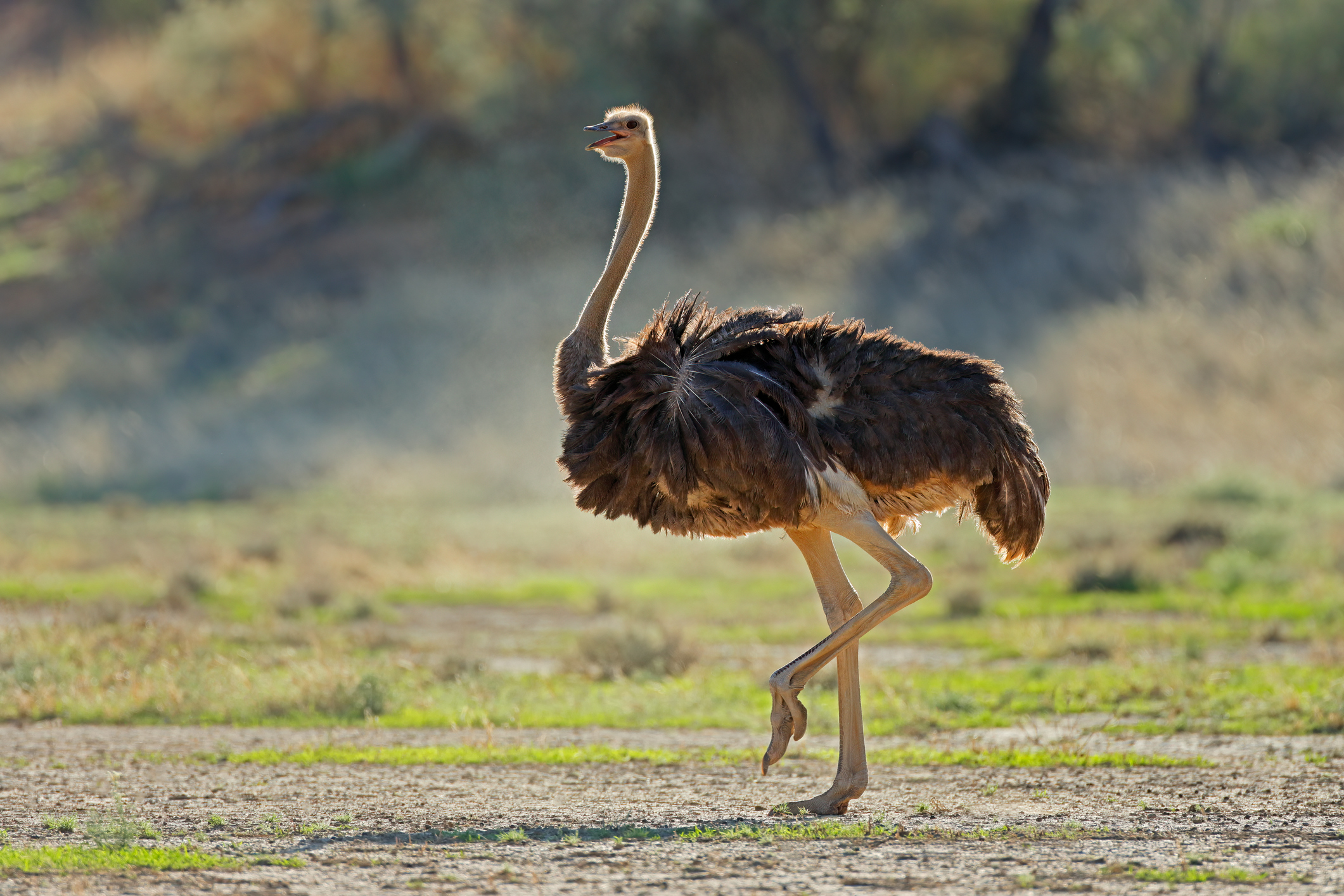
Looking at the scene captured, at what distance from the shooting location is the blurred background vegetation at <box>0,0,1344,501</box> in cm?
3581

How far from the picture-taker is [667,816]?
8039 millimetres

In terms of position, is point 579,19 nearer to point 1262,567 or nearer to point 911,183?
point 911,183

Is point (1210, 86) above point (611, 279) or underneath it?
above

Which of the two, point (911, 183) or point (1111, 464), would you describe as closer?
point (1111, 464)

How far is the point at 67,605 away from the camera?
15.9m

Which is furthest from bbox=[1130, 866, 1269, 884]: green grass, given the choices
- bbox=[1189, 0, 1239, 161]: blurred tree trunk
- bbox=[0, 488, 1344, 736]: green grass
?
bbox=[1189, 0, 1239, 161]: blurred tree trunk

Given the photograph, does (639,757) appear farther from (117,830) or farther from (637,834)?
(117,830)

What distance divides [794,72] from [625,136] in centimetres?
3706

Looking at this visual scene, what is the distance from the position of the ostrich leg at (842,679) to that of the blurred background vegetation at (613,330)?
9.58 feet

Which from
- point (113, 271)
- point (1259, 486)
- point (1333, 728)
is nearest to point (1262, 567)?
point (1259, 486)

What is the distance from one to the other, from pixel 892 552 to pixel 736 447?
837 millimetres

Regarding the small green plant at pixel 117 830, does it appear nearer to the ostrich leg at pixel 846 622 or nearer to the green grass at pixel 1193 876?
the ostrich leg at pixel 846 622

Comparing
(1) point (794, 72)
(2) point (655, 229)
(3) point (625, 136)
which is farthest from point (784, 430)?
(2) point (655, 229)

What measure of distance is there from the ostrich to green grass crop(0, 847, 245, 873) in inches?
93.0
